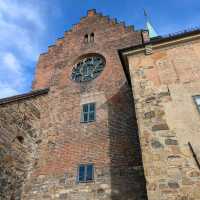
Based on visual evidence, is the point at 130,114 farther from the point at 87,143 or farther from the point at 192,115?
the point at 192,115

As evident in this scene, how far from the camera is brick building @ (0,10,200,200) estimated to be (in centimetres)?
658

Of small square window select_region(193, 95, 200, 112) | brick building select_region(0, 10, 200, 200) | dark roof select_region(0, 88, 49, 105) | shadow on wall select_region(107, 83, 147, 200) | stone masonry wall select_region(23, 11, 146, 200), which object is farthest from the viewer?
dark roof select_region(0, 88, 49, 105)

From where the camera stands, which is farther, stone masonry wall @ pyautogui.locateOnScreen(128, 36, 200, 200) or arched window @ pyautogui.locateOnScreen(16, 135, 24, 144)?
arched window @ pyautogui.locateOnScreen(16, 135, 24, 144)

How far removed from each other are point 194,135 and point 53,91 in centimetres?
903

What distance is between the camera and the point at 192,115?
6.96 meters

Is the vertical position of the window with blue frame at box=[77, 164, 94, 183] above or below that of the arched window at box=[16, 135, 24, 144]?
below

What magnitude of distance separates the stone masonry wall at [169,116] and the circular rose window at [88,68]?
15.3 feet

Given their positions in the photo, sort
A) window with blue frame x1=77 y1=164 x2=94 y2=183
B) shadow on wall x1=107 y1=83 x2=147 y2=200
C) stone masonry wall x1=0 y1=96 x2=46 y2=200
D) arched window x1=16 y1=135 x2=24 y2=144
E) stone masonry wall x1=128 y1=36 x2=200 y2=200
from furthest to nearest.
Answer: arched window x1=16 y1=135 x2=24 y2=144, window with blue frame x1=77 y1=164 x2=94 y2=183, stone masonry wall x1=0 y1=96 x2=46 y2=200, shadow on wall x1=107 y1=83 x2=147 y2=200, stone masonry wall x1=128 y1=36 x2=200 y2=200

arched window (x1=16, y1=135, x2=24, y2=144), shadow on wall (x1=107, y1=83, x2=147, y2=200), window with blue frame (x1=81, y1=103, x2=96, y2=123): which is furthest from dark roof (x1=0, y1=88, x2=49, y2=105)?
shadow on wall (x1=107, y1=83, x2=147, y2=200)

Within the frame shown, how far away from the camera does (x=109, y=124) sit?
11000mm

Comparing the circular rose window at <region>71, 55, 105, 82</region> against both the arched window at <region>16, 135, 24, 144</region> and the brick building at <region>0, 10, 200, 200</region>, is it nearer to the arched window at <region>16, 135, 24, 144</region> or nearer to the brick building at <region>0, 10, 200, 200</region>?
the brick building at <region>0, 10, 200, 200</region>

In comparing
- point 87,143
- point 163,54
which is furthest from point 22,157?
point 163,54

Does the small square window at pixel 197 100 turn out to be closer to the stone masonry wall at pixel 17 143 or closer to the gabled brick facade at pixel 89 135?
the gabled brick facade at pixel 89 135

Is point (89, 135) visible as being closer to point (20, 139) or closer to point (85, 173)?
point (85, 173)
